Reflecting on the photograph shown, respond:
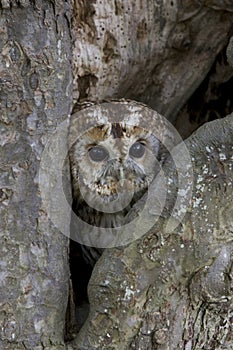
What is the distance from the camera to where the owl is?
1924 millimetres

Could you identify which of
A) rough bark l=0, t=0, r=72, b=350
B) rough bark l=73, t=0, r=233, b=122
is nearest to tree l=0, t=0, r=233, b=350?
rough bark l=0, t=0, r=72, b=350

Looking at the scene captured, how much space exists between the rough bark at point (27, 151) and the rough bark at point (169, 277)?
0.14m

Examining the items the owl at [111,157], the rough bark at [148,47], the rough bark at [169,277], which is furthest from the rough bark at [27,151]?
the rough bark at [148,47]

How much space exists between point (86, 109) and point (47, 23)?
1.36ft

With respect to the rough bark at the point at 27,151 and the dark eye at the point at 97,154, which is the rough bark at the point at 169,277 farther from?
the dark eye at the point at 97,154

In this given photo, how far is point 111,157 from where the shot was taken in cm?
195

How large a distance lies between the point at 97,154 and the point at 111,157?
0.04m

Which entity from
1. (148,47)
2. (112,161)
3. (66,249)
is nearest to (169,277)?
(66,249)

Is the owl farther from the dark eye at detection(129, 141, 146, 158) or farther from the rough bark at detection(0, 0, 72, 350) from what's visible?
the rough bark at detection(0, 0, 72, 350)

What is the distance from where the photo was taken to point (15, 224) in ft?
5.19

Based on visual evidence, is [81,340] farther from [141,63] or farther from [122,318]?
[141,63]

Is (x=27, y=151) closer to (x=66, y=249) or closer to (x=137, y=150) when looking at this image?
→ (x=66, y=249)

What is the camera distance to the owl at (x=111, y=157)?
1924mm

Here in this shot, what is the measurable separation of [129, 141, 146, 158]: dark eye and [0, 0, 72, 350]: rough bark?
41 centimetres
